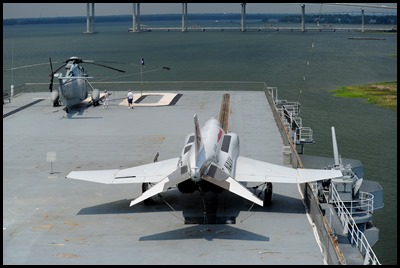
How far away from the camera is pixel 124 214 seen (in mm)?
24906

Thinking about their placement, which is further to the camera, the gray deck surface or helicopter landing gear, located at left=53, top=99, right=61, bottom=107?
helicopter landing gear, located at left=53, top=99, right=61, bottom=107

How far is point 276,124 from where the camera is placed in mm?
42500

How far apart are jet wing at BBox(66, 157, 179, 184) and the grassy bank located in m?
50.2

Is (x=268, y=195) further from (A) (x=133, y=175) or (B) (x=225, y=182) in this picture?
(A) (x=133, y=175)

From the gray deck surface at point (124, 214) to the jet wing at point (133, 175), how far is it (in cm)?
124

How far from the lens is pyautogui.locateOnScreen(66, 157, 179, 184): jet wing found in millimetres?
24766

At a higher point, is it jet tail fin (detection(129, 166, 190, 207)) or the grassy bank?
jet tail fin (detection(129, 166, 190, 207))

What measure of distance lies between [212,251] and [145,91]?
3881cm

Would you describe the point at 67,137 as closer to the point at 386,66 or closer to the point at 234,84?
the point at 234,84

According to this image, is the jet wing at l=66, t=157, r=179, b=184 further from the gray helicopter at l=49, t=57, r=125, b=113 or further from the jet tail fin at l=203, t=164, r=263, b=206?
the gray helicopter at l=49, t=57, r=125, b=113

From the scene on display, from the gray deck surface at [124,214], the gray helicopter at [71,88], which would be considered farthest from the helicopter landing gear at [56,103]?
the gray deck surface at [124,214]

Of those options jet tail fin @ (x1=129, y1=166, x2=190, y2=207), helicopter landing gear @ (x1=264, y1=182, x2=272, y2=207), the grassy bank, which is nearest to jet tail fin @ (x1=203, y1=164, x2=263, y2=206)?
jet tail fin @ (x1=129, y1=166, x2=190, y2=207)

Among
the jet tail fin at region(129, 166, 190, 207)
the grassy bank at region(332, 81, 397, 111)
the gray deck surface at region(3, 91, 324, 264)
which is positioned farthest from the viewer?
the grassy bank at region(332, 81, 397, 111)

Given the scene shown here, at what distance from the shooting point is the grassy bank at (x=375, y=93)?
7375 cm
